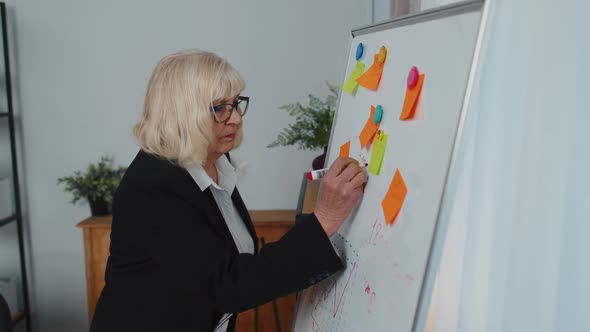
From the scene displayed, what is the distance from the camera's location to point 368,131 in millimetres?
1250

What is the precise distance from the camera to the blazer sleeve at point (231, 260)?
1.22 metres

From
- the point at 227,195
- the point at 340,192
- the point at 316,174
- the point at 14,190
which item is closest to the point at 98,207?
the point at 14,190

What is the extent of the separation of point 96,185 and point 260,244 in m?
0.76

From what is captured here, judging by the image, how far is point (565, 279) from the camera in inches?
40.1

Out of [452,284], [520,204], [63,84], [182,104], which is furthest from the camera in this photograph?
[63,84]

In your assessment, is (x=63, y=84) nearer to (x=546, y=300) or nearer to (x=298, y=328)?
(x=298, y=328)

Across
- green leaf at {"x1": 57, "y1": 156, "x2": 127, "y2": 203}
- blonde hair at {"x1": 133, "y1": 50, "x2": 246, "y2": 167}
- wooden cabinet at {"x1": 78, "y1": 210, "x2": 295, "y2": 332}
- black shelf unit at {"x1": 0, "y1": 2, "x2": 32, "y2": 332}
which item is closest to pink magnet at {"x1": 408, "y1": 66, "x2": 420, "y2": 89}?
blonde hair at {"x1": 133, "y1": 50, "x2": 246, "y2": 167}

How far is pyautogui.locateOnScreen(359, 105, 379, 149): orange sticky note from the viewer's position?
1.21m

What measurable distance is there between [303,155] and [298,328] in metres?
1.35

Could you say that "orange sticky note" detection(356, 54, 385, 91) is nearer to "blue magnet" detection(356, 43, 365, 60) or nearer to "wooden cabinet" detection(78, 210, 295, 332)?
"blue magnet" detection(356, 43, 365, 60)

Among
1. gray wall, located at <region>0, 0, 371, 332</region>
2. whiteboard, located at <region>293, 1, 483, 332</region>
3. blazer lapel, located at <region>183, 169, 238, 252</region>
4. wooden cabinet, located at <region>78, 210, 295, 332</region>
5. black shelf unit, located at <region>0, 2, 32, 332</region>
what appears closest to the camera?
whiteboard, located at <region>293, 1, 483, 332</region>

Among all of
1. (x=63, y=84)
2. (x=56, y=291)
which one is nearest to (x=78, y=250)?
(x=56, y=291)

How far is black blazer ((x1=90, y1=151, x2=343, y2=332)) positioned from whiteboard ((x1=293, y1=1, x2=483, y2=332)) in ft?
0.32

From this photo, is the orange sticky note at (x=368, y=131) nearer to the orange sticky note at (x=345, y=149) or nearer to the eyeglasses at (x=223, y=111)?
the orange sticky note at (x=345, y=149)
